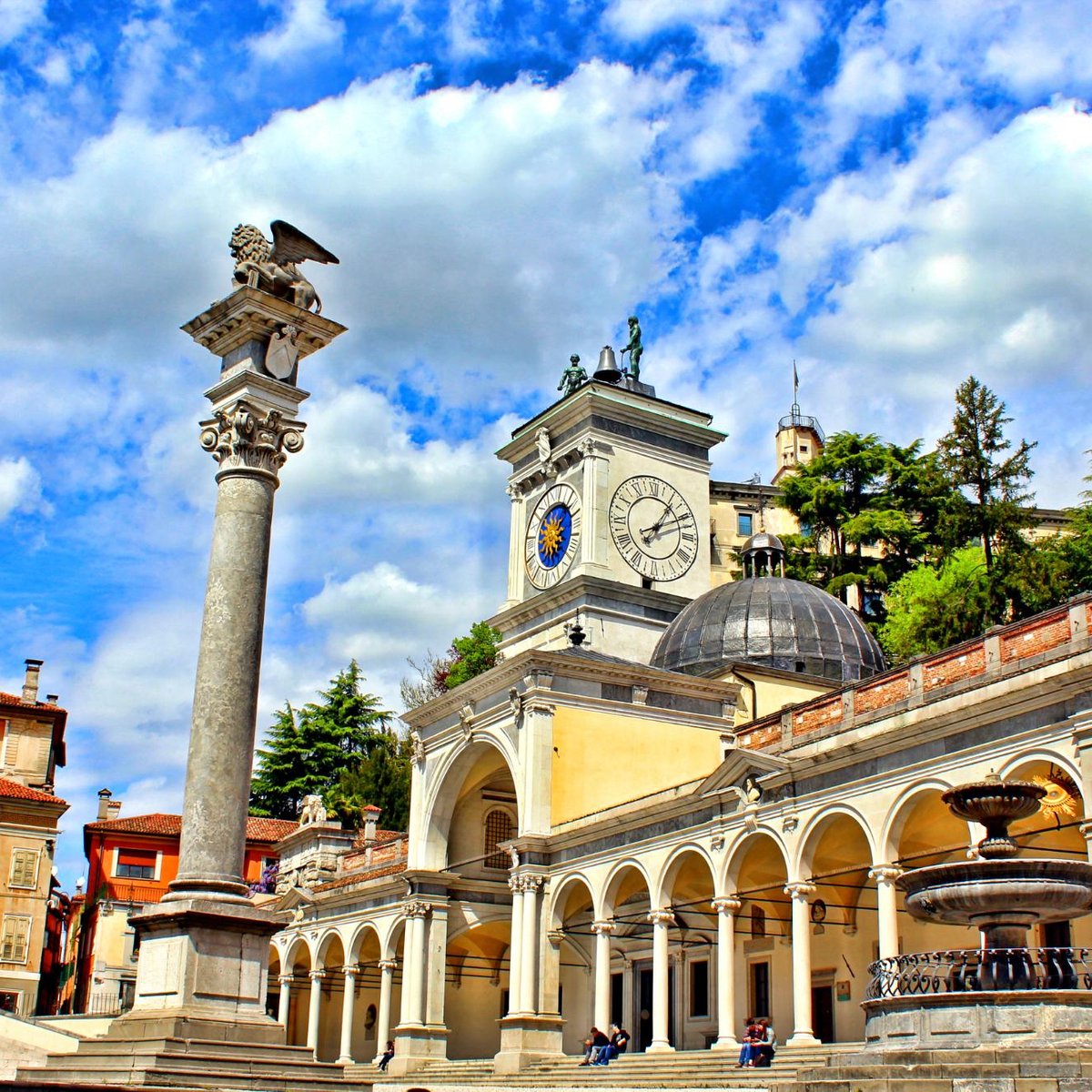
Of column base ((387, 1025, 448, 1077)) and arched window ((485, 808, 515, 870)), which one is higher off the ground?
arched window ((485, 808, 515, 870))

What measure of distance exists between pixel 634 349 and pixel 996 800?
44774 mm

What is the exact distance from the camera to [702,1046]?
109 ft

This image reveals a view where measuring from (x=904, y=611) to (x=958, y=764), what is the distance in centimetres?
2723

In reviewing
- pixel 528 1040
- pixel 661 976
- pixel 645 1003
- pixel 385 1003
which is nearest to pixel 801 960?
pixel 661 976

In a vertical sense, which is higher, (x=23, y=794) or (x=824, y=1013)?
(x=23, y=794)

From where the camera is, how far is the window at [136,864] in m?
61.9

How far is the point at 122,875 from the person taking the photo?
61688 mm

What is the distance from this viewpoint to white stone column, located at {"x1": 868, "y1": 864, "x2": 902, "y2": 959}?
920 inches

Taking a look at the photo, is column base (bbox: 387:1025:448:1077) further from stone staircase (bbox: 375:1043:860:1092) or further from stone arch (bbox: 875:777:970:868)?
stone arch (bbox: 875:777:970:868)

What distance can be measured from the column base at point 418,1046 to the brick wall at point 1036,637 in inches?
812

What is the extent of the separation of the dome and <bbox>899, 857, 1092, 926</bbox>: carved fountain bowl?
25.0m

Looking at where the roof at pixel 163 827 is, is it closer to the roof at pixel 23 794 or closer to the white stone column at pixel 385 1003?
the roof at pixel 23 794

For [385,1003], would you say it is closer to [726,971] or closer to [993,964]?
[726,971]

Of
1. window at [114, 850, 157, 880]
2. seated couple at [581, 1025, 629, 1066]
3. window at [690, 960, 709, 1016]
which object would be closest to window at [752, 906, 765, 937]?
window at [690, 960, 709, 1016]
